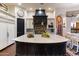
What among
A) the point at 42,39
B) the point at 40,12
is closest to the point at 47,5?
the point at 40,12

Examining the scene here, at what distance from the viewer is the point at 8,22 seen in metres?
1.86

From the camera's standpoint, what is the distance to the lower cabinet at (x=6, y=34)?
1771mm

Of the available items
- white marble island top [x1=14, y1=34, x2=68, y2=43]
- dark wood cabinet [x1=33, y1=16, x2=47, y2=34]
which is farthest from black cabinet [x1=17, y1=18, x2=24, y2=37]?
dark wood cabinet [x1=33, y1=16, x2=47, y2=34]

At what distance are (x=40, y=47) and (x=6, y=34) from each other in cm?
62

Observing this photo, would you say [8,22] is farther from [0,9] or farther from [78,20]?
[78,20]

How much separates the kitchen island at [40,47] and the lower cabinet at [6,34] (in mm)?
139

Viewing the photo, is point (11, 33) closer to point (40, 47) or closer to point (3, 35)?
point (3, 35)

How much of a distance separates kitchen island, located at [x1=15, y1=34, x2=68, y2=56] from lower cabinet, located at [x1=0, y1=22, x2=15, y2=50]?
A: 14 cm

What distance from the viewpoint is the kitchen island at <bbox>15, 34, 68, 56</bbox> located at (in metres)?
1.71

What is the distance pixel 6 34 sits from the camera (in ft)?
6.20

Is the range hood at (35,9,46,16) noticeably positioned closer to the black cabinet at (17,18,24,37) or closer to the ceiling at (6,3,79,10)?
the ceiling at (6,3,79,10)

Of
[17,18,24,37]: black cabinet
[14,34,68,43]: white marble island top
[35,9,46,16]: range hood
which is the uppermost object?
[35,9,46,16]: range hood

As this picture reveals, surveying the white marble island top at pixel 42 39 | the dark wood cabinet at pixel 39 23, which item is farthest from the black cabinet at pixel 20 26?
the dark wood cabinet at pixel 39 23

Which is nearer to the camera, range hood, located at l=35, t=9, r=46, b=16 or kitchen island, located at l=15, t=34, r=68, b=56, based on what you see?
kitchen island, located at l=15, t=34, r=68, b=56
